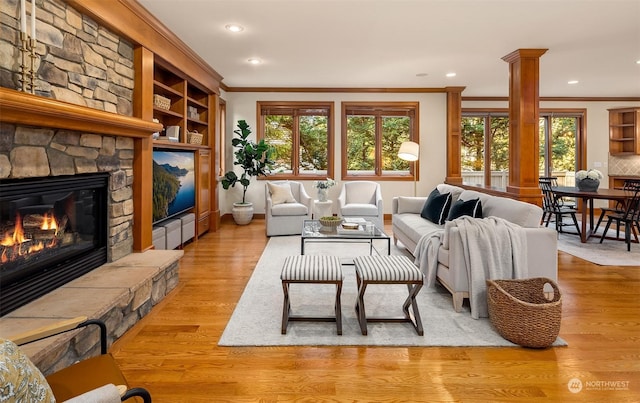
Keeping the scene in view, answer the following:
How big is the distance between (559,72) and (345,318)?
5.66 m

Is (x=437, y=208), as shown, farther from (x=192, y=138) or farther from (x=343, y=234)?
(x=192, y=138)

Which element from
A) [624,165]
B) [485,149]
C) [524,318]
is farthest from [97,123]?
[624,165]

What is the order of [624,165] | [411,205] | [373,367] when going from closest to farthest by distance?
[373,367] < [411,205] < [624,165]

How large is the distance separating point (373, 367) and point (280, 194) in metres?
4.29

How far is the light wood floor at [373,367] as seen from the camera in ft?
6.21

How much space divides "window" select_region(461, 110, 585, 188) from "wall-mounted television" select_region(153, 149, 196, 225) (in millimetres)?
5751

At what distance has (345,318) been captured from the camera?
2.79 metres

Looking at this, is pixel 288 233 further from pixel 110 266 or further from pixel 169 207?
pixel 110 266

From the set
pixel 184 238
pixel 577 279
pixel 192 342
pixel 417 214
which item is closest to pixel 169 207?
pixel 184 238

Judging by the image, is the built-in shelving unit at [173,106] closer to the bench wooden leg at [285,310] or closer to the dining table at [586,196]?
the bench wooden leg at [285,310]

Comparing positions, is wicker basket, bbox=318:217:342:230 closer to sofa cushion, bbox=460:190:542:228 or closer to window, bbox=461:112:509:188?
sofa cushion, bbox=460:190:542:228

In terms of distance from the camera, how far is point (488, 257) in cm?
279

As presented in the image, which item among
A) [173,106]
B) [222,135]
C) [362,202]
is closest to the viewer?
[173,106]

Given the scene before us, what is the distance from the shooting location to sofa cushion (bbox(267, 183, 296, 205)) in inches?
242
